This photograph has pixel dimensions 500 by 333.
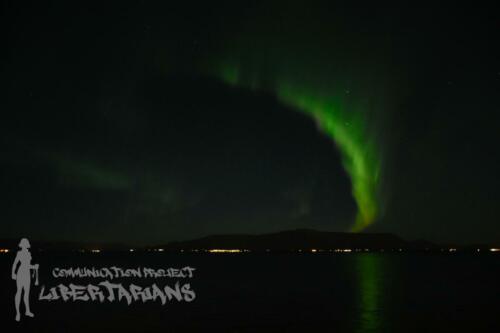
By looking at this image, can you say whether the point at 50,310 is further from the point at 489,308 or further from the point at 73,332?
the point at 489,308

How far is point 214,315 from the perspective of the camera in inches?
1425

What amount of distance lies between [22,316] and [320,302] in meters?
24.4

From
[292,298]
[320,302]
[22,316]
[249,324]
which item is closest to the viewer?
[249,324]

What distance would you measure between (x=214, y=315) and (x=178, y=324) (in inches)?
214

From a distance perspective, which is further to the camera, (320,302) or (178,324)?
(320,302)

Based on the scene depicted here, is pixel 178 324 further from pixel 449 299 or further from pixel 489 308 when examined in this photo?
pixel 449 299

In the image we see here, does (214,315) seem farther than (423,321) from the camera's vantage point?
Yes

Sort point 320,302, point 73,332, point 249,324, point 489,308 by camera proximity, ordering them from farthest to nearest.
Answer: point 320,302 → point 489,308 → point 249,324 → point 73,332

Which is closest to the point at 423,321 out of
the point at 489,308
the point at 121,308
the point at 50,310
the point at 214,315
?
the point at 489,308

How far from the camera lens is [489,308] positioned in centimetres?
4097

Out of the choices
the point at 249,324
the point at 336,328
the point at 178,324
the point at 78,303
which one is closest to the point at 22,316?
the point at 78,303

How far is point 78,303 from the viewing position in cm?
4103

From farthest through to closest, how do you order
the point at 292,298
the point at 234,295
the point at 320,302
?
the point at 234,295
the point at 292,298
the point at 320,302

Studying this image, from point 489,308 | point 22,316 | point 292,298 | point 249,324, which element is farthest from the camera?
point 292,298
